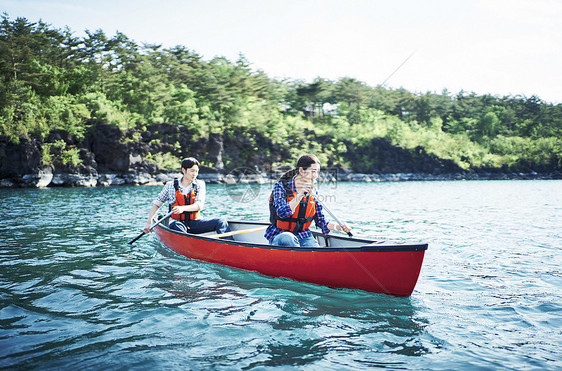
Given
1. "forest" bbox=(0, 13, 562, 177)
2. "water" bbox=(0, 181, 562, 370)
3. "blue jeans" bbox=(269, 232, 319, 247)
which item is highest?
"forest" bbox=(0, 13, 562, 177)

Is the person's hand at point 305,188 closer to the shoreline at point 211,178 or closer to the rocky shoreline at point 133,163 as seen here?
the shoreline at point 211,178

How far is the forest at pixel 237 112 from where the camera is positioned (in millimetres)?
36969

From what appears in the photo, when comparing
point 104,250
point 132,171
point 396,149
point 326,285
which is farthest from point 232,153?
point 326,285

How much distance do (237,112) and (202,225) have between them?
1754 inches

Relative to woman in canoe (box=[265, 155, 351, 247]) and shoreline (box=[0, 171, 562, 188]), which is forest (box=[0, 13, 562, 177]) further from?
woman in canoe (box=[265, 155, 351, 247])

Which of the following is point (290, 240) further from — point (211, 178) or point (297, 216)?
point (211, 178)

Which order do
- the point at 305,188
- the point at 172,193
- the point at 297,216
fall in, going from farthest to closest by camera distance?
1. the point at 172,193
2. the point at 297,216
3. the point at 305,188

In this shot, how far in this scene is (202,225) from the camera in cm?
773

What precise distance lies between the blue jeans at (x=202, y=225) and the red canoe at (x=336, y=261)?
908 mm

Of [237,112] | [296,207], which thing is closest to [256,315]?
[296,207]

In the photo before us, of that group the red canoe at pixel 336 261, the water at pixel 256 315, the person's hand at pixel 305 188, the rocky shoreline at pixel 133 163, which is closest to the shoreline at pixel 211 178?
the rocky shoreline at pixel 133 163

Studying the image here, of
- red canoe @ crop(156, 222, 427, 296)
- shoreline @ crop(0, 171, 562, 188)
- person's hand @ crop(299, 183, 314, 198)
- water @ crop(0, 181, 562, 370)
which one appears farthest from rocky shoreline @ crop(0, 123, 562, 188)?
person's hand @ crop(299, 183, 314, 198)

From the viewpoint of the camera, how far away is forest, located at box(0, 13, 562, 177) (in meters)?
37.0

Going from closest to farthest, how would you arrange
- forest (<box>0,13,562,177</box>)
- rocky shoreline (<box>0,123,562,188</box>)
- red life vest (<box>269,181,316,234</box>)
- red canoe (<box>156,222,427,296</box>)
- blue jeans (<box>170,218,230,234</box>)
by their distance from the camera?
red canoe (<box>156,222,427,296</box>)
red life vest (<box>269,181,316,234</box>)
blue jeans (<box>170,218,230,234</box>)
rocky shoreline (<box>0,123,562,188</box>)
forest (<box>0,13,562,177</box>)
